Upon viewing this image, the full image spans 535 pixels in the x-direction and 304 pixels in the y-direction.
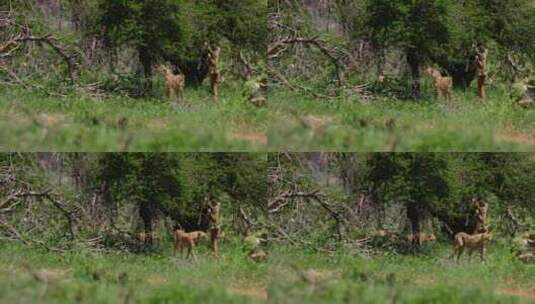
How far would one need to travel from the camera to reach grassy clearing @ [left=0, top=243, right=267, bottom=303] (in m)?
8.11

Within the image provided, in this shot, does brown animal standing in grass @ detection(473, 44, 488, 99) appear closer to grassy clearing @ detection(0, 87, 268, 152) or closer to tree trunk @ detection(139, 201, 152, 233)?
grassy clearing @ detection(0, 87, 268, 152)

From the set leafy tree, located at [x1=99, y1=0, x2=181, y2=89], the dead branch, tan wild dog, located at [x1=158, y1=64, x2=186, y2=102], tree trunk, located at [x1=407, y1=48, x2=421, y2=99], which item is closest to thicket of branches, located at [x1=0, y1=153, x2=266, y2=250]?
tan wild dog, located at [x1=158, y1=64, x2=186, y2=102]

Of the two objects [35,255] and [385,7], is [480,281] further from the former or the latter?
[35,255]

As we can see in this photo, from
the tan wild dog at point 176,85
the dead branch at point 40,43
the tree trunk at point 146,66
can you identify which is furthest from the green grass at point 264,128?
the dead branch at point 40,43

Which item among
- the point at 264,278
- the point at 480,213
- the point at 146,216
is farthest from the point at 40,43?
the point at 480,213

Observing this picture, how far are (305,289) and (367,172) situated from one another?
3.24 feet

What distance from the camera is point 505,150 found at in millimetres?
8281

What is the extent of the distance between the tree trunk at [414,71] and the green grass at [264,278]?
1168mm

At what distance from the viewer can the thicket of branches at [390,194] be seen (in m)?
8.29

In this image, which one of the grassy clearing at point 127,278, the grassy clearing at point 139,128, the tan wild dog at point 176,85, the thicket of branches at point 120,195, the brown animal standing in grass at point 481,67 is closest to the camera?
the grassy clearing at point 127,278

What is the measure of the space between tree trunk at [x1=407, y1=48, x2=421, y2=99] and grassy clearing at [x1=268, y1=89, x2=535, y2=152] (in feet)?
0.60

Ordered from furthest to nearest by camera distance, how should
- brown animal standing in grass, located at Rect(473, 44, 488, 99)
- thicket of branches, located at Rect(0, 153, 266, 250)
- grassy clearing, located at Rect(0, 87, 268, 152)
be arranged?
brown animal standing in grass, located at Rect(473, 44, 488, 99) < thicket of branches, located at Rect(0, 153, 266, 250) < grassy clearing, located at Rect(0, 87, 268, 152)

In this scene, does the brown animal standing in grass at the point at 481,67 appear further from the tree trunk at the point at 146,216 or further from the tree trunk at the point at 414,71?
the tree trunk at the point at 146,216

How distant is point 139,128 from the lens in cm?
823
